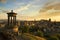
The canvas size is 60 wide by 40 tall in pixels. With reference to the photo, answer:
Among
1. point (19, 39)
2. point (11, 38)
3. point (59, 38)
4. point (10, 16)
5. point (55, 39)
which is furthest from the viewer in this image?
point (59, 38)

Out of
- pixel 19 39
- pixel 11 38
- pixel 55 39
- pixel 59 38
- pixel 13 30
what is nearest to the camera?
pixel 11 38

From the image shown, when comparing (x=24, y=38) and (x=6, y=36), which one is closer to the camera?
(x=6, y=36)

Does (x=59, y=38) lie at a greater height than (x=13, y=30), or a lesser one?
lesser

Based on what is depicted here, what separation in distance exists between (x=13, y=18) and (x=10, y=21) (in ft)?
6.34

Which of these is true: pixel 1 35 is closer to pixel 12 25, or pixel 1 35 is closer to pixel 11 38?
pixel 11 38

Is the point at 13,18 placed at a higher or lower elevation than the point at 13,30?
higher

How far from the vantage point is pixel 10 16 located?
22.9m

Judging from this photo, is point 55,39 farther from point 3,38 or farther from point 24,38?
point 3,38

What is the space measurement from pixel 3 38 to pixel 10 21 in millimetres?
9198

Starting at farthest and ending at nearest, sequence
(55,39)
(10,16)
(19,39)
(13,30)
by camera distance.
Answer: (55,39)
(10,16)
(13,30)
(19,39)

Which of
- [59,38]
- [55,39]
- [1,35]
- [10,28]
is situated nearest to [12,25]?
[10,28]

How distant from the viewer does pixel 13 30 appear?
21.5 m

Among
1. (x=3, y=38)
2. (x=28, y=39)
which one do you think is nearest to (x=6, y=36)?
(x=3, y=38)

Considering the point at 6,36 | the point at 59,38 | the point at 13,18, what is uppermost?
the point at 13,18
